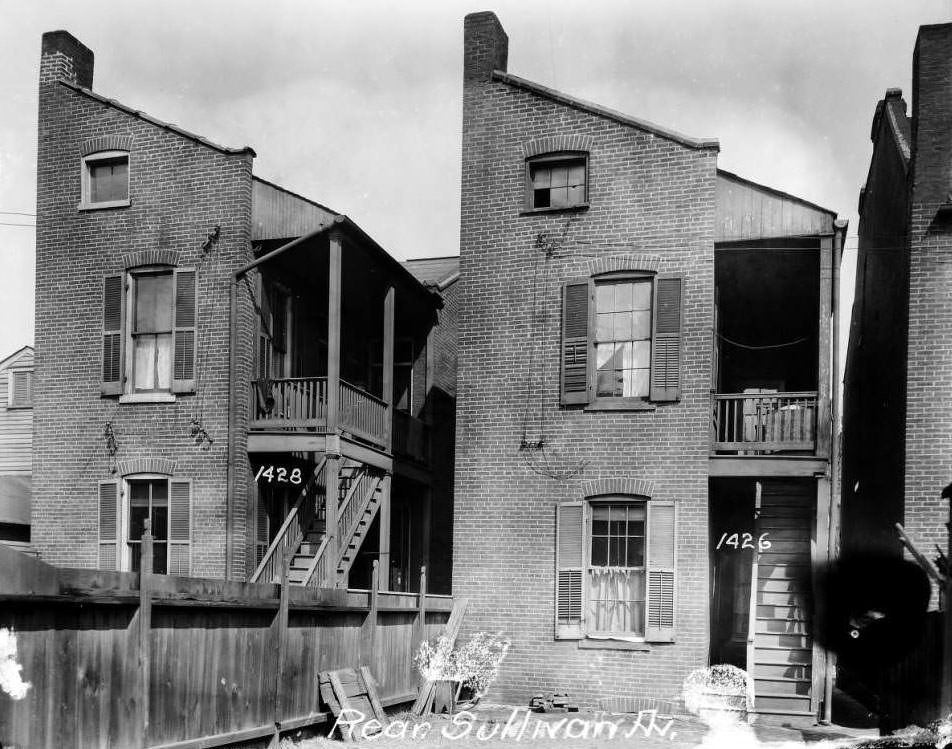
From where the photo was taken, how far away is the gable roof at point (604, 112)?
1628 cm

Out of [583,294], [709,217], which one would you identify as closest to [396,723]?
[583,294]

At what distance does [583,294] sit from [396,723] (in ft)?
22.9

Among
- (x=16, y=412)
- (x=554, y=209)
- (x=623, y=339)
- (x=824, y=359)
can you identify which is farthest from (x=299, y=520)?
(x=16, y=412)

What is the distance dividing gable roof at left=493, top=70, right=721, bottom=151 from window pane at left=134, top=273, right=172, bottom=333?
6.50 m

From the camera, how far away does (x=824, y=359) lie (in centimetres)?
1562

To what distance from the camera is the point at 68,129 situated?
18.5 meters

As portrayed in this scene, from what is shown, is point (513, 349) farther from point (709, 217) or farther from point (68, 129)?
point (68, 129)

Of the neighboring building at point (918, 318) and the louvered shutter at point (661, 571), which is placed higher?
the neighboring building at point (918, 318)

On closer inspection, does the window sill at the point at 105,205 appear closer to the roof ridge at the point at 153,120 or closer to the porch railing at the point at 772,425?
the roof ridge at the point at 153,120

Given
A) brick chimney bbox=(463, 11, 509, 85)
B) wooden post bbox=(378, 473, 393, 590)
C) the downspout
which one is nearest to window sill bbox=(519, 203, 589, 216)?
brick chimney bbox=(463, 11, 509, 85)

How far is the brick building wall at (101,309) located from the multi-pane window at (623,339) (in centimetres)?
576

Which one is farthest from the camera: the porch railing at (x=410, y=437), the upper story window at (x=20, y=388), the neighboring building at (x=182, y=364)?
the upper story window at (x=20, y=388)

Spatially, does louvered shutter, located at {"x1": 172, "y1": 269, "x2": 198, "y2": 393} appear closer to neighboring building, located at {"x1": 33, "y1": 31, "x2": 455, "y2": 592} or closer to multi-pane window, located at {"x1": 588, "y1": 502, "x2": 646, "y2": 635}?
neighboring building, located at {"x1": 33, "y1": 31, "x2": 455, "y2": 592}

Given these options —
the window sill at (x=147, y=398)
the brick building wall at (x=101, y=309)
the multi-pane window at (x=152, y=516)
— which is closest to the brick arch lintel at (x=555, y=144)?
the brick building wall at (x=101, y=309)
